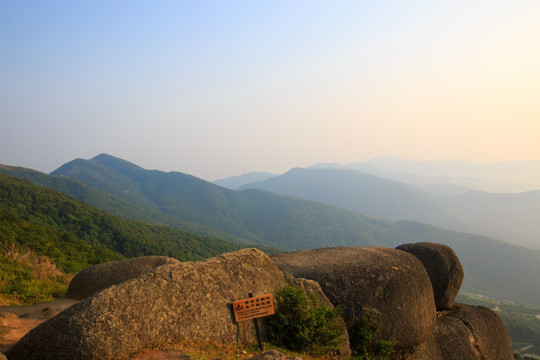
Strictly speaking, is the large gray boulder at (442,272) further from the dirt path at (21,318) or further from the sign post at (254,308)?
the dirt path at (21,318)

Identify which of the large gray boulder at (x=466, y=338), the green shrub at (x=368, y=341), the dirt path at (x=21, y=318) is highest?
the dirt path at (x=21, y=318)

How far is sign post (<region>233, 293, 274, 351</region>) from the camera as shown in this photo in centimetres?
735

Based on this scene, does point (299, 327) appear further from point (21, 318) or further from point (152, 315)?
point (21, 318)

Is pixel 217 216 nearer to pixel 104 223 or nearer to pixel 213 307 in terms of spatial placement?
pixel 104 223

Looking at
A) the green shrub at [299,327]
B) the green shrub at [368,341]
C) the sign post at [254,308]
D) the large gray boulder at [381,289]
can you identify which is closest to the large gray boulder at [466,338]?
the large gray boulder at [381,289]

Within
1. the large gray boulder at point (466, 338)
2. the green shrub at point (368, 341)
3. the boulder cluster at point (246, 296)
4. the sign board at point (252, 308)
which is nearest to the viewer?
the boulder cluster at point (246, 296)

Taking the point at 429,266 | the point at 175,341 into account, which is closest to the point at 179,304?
the point at 175,341

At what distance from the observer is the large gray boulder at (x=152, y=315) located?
5941 mm

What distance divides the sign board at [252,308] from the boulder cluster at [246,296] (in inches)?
17.0

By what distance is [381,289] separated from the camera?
12.0 m

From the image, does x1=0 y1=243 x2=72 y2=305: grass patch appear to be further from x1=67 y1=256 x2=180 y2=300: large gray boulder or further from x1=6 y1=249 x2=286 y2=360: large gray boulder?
x1=6 y1=249 x2=286 y2=360: large gray boulder

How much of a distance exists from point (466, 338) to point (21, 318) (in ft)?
55.6

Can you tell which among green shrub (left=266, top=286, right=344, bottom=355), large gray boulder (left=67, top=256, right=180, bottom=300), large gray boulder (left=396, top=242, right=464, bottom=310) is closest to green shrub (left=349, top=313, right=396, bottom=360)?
green shrub (left=266, top=286, right=344, bottom=355)

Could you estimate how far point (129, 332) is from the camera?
620 cm
